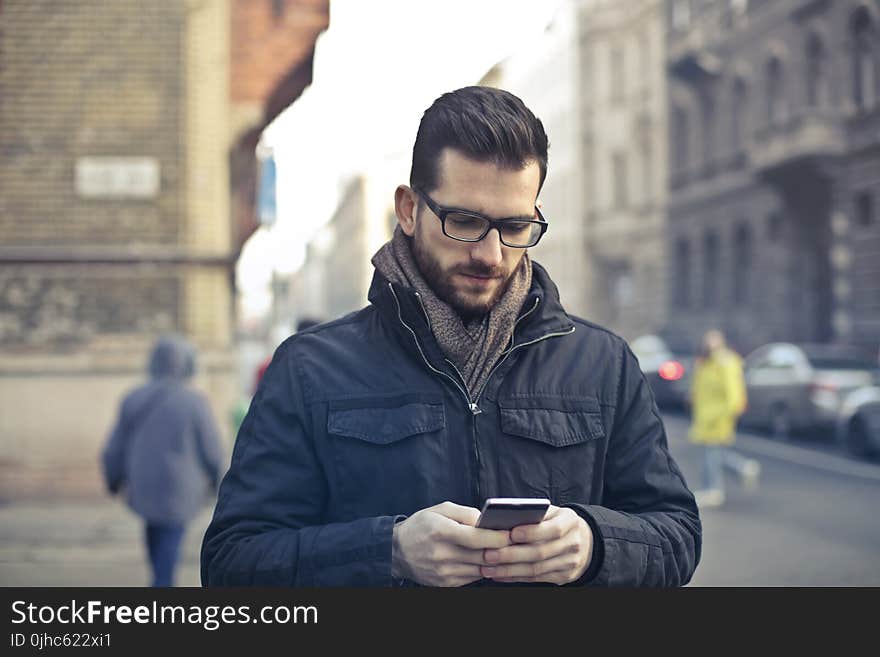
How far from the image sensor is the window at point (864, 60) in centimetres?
2130

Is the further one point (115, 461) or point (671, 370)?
point (671, 370)

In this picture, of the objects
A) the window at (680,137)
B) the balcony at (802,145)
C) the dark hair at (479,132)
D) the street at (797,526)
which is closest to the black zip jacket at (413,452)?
the dark hair at (479,132)

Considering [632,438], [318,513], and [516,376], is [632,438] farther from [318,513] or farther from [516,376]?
[318,513]

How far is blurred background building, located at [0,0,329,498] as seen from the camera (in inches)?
411

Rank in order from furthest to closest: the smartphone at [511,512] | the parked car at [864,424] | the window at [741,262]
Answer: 1. the window at [741,262]
2. the parked car at [864,424]
3. the smartphone at [511,512]

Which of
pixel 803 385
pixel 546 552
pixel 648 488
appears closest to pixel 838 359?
pixel 803 385

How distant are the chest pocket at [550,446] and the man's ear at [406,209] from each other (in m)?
0.33

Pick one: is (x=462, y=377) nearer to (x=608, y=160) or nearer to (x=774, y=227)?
(x=774, y=227)

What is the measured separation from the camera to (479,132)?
199cm

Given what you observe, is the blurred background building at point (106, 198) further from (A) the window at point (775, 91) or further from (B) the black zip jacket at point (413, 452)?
(A) the window at point (775, 91)

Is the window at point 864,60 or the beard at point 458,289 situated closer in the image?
the beard at point 458,289

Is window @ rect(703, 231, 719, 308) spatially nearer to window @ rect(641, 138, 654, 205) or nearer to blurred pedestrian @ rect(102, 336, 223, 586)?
window @ rect(641, 138, 654, 205)

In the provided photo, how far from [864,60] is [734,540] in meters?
15.3

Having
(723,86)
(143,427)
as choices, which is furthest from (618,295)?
(143,427)
